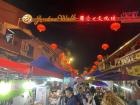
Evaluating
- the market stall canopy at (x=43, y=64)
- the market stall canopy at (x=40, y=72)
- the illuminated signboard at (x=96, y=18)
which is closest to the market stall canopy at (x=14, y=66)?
the market stall canopy at (x=40, y=72)

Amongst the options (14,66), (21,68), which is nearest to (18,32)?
(21,68)

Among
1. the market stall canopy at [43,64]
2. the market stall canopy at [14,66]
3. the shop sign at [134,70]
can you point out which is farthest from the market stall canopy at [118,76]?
the market stall canopy at [14,66]

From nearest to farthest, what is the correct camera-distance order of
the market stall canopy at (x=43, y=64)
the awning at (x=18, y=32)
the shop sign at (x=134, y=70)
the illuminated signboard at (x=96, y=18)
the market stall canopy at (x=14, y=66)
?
the market stall canopy at (x=14, y=66) → the market stall canopy at (x=43, y=64) → the shop sign at (x=134, y=70) → the illuminated signboard at (x=96, y=18) → the awning at (x=18, y=32)

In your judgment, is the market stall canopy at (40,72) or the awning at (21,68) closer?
the awning at (21,68)

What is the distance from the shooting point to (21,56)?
72.5 feet

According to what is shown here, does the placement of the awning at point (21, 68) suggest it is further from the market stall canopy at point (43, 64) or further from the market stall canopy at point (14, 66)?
the market stall canopy at point (43, 64)

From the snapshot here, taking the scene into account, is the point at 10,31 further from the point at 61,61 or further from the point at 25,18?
the point at 61,61

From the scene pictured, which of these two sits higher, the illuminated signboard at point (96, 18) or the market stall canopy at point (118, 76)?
the illuminated signboard at point (96, 18)

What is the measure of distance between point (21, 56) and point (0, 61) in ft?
54.0

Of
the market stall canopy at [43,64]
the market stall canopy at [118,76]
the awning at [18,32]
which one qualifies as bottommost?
the market stall canopy at [118,76]

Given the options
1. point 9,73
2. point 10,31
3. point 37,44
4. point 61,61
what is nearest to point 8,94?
point 9,73

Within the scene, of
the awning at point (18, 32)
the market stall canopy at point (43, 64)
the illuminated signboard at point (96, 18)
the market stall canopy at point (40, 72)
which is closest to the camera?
the market stall canopy at point (40, 72)

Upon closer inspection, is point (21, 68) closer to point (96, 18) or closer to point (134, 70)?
point (134, 70)

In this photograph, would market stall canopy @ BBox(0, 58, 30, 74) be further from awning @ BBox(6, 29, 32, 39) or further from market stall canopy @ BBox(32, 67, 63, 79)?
awning @ BBox(6, 29, 32, 39)
